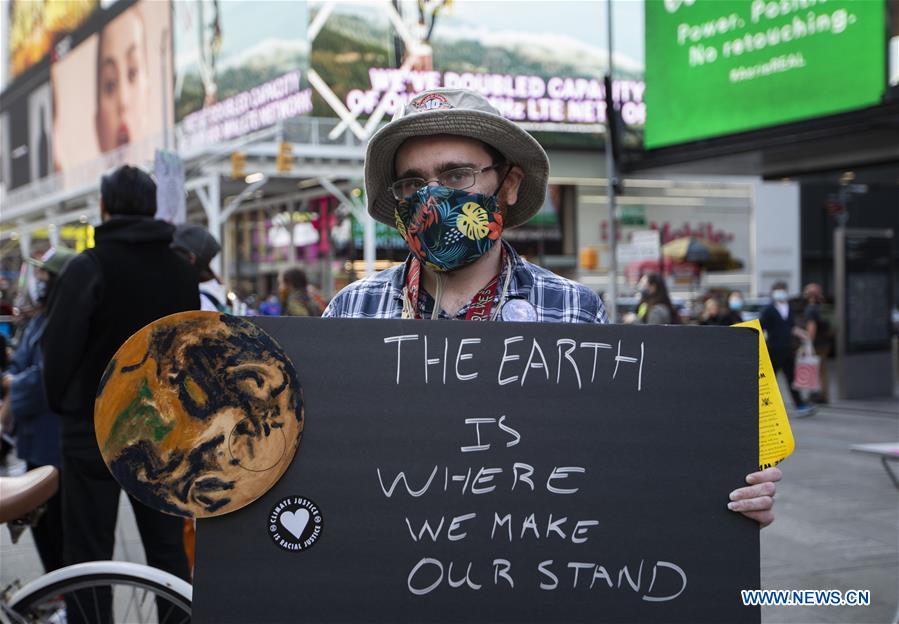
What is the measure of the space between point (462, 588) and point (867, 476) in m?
8.23

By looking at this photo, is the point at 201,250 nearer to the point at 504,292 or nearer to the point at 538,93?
the point at 504,292

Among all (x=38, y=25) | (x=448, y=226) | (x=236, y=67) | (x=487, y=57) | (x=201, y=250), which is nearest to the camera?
(x=448, y=226)

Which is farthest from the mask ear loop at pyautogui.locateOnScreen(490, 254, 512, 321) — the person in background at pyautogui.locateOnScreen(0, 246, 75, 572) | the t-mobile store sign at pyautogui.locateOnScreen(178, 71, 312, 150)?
the t-mobile store sign at pyautogui.locateOnScreen(178, 71, 312, 150)

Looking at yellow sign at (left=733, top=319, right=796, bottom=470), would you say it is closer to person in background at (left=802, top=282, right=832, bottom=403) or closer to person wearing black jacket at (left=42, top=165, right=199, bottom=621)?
person wearing black jacket at (left=42, top=165, right=199, bottom=621)

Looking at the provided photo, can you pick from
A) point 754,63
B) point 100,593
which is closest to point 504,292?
point 100,593

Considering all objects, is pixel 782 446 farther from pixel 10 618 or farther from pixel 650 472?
pixel 10 618

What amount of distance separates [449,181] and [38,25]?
76600mm

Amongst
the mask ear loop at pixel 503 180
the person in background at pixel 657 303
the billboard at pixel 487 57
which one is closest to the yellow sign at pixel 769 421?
the mask ear loop at pixel 503 180

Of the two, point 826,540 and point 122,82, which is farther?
point 122,82

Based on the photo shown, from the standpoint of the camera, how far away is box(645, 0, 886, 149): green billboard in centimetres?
1125

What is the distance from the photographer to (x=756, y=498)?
189 cm

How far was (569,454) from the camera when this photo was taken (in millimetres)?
1912

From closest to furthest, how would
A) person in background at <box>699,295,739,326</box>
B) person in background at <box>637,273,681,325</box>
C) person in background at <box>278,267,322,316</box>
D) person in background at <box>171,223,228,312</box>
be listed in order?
person in background at <box>171,223,228,312</box> → person in background at <box>278,267,322,316</box> → person in background at <box>637,273,681,325</box> → person in background at <box>699,295,739,326</box>

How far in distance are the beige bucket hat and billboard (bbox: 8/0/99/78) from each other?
195 feet
